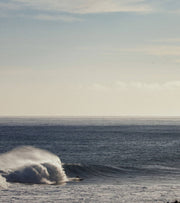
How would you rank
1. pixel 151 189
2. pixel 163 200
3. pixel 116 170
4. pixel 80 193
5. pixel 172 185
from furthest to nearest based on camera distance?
pixel 116 170 < pixel 172 185 < pixel 151 189 < pixel 80 193 < pixel 163 200

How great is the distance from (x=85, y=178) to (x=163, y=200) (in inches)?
512

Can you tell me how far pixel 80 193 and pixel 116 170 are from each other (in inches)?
588

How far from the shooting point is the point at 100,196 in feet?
74.9

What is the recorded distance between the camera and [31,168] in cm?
3269

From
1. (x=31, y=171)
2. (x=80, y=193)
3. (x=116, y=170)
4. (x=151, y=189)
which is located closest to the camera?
(x=80, y=193)

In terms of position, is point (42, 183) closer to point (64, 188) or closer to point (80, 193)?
point (64, 188)

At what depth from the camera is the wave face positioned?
30347mm

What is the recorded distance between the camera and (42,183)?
1160 inches

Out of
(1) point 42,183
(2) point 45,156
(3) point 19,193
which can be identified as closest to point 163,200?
(3) point 19,193

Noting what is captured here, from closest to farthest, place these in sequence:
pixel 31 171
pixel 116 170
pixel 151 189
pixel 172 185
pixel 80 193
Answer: pixel 80 193 → pixel 151 189 → pixel 172 185 → pixel 31 171 → pixel 116 170

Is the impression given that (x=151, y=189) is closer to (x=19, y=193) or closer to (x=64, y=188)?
(x=64, y=188)

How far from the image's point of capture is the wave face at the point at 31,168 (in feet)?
99.6

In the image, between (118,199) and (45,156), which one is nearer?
(118,199)

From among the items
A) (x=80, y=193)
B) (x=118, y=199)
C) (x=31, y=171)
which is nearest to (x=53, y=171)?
(x=31, y=171)
